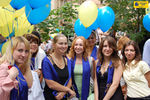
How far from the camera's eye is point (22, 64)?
260 cm

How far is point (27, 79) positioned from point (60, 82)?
32.6 inches

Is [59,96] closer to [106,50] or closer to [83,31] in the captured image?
[106,50]

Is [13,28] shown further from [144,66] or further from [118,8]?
[118,8]

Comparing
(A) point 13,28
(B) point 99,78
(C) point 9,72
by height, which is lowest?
(B) point 99,78

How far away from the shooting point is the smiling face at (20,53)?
8.04 feet

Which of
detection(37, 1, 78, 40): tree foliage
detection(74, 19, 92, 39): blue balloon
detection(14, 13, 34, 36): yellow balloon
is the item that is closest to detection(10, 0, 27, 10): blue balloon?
detection(14, 13, 34, 36): yellow balloon

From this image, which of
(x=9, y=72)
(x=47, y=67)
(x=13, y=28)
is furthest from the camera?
(x=47, y=67)

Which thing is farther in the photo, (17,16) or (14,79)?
(17,16)

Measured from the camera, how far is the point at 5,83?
7.03 ft

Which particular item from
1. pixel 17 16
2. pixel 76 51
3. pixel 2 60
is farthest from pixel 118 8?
pixel 2 60

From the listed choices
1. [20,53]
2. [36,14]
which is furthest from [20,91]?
[36,14]

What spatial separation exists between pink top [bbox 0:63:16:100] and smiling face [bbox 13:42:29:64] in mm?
230

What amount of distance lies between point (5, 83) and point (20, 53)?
450mm

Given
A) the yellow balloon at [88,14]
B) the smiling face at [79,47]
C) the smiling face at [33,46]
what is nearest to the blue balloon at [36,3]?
the smiling face at [33,46]
